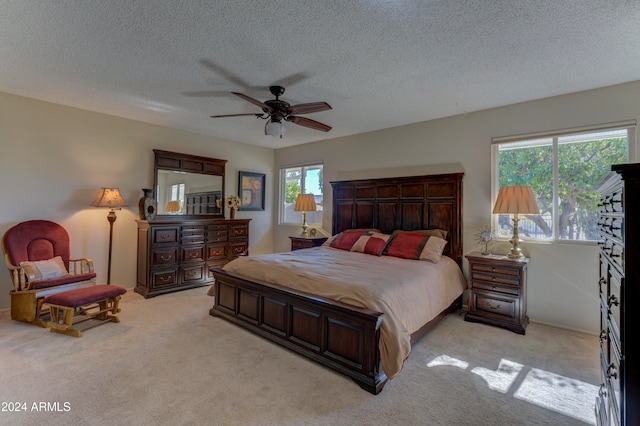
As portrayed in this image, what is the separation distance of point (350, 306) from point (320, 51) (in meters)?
2.19

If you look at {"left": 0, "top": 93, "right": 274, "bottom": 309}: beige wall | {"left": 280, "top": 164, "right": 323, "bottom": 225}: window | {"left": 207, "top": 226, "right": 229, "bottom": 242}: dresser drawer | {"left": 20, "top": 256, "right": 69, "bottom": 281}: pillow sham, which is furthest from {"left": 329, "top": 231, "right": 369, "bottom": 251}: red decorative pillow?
{"left": 20, "top": 256, "right": 69, "bottom": 281}: pillow sham

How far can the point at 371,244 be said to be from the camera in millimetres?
→ 4066

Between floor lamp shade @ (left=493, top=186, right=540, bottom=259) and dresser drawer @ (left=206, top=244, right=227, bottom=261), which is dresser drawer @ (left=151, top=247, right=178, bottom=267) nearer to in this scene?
dresser drawer @ (left=206, top=244, right=227, bottom=261)

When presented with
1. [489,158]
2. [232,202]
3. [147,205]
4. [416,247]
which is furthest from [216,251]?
[489,158]

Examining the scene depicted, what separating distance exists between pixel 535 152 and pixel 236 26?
366cm

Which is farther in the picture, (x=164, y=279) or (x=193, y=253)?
(x=193, y=253)

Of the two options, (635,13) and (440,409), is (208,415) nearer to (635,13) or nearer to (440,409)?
(440,409)

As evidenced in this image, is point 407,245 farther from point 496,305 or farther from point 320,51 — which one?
point 320,51

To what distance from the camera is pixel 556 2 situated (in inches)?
75.5

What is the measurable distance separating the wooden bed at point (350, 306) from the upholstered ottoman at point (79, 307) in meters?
1.13

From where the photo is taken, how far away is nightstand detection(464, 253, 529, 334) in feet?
10.4

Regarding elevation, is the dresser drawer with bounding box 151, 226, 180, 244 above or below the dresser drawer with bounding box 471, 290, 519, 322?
above

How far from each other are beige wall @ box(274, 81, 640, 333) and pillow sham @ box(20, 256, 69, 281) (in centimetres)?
427

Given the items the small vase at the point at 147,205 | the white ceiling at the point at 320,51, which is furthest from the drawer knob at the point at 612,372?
the small vase at the point at 147,205
